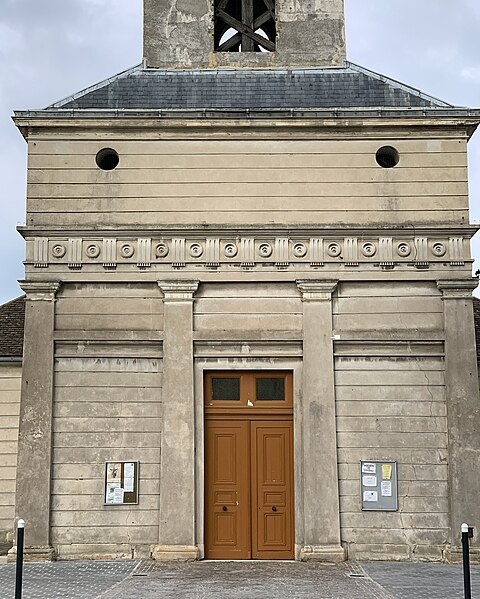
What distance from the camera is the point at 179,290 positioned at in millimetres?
15734

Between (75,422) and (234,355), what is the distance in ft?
10.1

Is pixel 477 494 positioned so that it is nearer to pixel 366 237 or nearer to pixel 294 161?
pixel 366 237

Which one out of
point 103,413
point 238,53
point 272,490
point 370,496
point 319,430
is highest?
point 238,53

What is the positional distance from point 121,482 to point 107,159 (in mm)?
6025

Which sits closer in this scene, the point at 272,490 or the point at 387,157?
the point at 272,490

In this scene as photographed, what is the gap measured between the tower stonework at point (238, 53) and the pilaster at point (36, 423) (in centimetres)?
579

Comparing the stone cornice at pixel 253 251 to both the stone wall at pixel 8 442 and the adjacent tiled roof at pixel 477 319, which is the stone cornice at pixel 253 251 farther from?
the stone wall at pixel 8 442

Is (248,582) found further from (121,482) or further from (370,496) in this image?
(121,482)

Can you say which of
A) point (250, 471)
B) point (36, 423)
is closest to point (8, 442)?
point (36, 423)

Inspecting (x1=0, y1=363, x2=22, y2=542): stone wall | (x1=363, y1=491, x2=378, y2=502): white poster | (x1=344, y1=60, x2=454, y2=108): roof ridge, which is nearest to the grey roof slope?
(x1=344, y1=60, x2=454, y2=108): roof ridge

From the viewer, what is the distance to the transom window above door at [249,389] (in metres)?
15.6

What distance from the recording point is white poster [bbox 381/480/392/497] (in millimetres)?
15117

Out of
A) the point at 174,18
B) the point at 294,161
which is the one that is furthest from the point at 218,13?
the point at 294,161

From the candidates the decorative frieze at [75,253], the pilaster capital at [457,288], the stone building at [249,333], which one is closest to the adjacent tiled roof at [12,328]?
the stone building at [249,333]
